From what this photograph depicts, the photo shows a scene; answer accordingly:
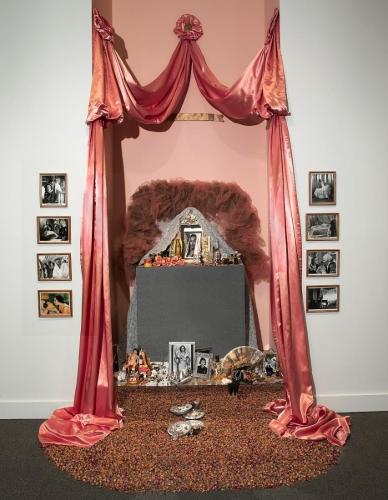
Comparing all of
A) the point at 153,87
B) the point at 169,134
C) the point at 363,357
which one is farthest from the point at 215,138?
the point at 363,357

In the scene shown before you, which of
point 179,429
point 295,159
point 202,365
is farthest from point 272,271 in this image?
point 179,429

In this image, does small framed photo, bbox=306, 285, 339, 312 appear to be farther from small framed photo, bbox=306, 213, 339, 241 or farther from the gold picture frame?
small framed photo, bbox=306, 213, 339, 241

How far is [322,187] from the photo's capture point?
3.30 m

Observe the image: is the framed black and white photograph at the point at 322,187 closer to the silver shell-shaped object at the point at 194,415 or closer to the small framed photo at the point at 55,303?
the silver shell-shaped object at the point at 194,415

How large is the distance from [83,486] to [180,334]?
1419mm

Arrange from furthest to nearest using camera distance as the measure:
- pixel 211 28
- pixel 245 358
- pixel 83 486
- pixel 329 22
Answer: pixel 211 28 → pixel 245 358 → pixel 329 22 → pixel 83 486

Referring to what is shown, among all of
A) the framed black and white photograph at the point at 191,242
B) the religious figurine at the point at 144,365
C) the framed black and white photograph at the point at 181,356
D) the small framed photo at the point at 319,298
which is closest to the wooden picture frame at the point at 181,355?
the framed black and white photograph at the point at 181,356

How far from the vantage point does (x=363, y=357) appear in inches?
134

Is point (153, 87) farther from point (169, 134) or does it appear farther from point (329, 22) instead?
point (329, 22)

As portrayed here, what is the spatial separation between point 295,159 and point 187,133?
108 centimetres

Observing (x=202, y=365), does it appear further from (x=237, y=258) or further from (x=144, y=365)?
(x=237, y=258)

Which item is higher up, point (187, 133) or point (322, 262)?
point (187, 133)

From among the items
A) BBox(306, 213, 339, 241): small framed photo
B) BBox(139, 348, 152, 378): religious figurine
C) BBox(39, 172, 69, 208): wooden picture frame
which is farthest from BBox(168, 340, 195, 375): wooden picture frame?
BBox(39, 172, 69, 208): wooden picture frame

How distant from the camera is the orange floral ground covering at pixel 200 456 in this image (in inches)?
96.9
